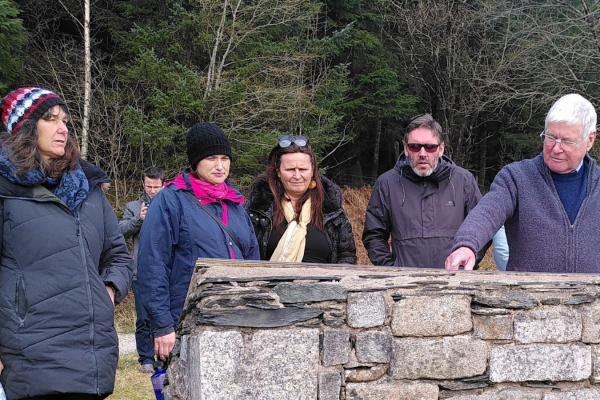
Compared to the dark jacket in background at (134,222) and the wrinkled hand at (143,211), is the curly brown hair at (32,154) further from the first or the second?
the dark jacket in background at (134,222)

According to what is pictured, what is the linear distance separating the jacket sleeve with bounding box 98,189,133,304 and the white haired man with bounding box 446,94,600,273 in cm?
156

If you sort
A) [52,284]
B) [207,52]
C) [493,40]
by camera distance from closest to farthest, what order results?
[52,284], [207,52], [493,40]

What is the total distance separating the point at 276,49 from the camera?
13398mm

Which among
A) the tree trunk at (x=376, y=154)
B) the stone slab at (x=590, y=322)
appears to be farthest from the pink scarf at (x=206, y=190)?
the tree trunk at (x=376, y=154)

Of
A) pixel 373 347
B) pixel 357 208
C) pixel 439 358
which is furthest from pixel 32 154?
pixel 357 208

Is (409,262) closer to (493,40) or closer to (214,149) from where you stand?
(214,149)

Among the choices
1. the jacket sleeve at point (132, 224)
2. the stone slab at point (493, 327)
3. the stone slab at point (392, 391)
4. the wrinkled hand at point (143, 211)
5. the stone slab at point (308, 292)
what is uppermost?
the wrinkled hand at point (143, 211)

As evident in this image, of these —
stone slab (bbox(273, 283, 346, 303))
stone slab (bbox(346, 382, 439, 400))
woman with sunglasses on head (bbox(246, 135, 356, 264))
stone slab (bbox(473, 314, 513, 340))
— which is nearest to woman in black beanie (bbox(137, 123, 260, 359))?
woman with sunglasses on head (bbox(246, 135, 356, 264))

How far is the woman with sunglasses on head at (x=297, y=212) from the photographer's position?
395 cm

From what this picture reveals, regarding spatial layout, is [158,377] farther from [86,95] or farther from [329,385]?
[86,95]

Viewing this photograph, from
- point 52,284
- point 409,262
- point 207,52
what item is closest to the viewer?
point 52,284

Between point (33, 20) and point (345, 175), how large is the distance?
9520 mm

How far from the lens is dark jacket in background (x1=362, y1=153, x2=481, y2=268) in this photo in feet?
13.1

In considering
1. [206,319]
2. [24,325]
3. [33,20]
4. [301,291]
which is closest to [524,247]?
[301,291]
